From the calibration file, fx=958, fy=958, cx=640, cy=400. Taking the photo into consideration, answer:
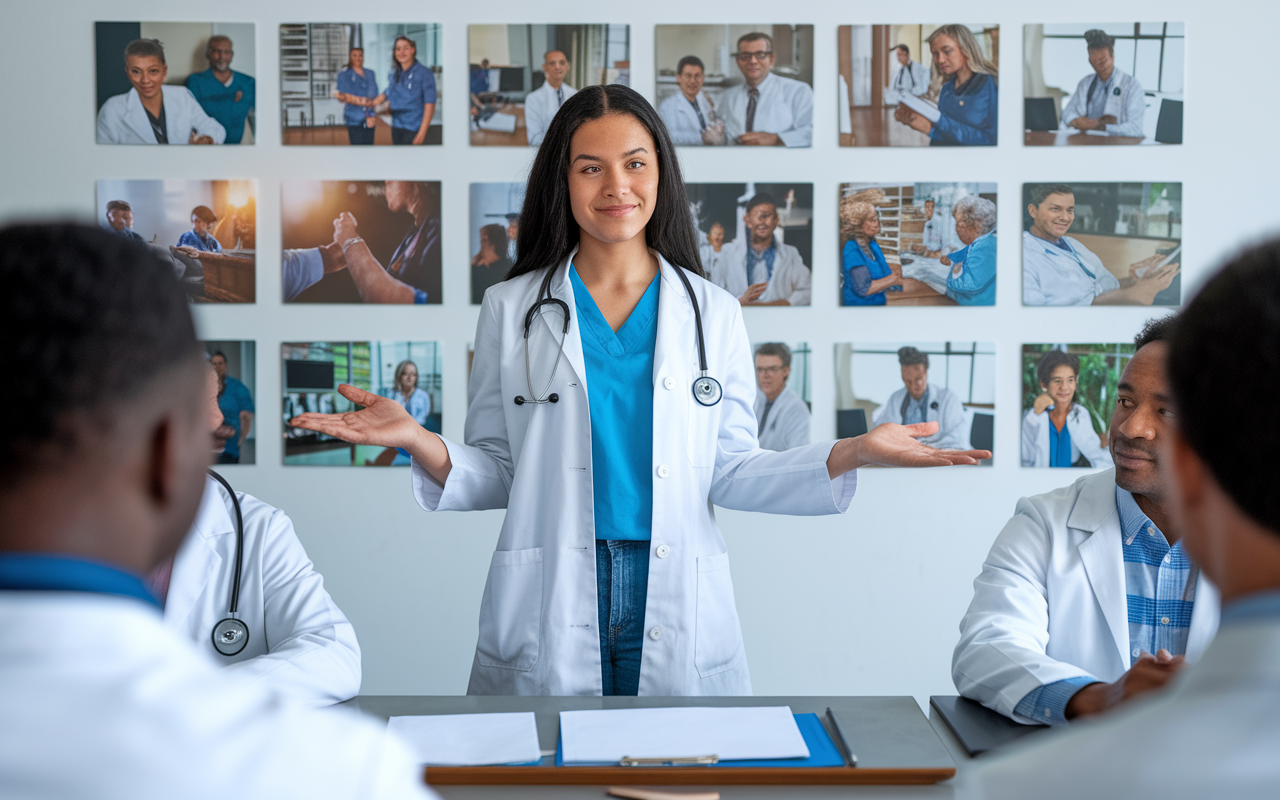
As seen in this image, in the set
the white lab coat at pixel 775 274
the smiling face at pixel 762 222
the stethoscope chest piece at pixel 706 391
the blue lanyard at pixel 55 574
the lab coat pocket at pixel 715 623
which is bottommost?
the lab coat pocket at pixel 715 623

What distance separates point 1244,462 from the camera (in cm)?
64

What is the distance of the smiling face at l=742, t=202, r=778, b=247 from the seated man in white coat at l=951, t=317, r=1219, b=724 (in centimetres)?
143

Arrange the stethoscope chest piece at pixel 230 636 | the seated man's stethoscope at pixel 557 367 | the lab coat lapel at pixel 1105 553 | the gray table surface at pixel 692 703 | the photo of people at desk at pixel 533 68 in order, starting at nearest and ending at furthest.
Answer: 1. the gray table surface at pixel 692 703
2. the stethoscope chest piece at pixel 230 636
3. the lab coat lapel at pixel 1105 553
4. the seated man's stethoscope at pixel 557 367
5. the photo of people at desk at pixel 533 68

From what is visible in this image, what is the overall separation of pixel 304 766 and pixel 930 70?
2909mm

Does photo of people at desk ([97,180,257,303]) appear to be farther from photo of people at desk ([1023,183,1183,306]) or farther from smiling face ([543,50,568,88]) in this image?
photo of people at desk ([1023,183,1183,306])

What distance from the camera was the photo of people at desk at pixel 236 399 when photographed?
3.04 meters

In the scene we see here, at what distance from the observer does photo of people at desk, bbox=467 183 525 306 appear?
9.85 feet

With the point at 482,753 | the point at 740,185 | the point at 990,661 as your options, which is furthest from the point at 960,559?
the point at 482,753

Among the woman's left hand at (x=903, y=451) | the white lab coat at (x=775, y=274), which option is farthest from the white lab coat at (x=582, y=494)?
the white lab coat at (x=775, y=274)

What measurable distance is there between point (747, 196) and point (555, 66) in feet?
2.35

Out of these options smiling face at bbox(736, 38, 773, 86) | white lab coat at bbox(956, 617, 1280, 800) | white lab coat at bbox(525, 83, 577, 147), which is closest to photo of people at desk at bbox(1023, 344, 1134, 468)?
smiling face at bbox(736, 38, 773, 86)

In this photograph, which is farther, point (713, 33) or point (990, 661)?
point (713, 33)

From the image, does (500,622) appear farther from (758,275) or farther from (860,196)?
(860,196)

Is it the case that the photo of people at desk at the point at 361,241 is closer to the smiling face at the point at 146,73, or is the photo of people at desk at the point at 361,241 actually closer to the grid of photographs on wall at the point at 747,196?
the grid of photographs on wall at the point at 747,196
